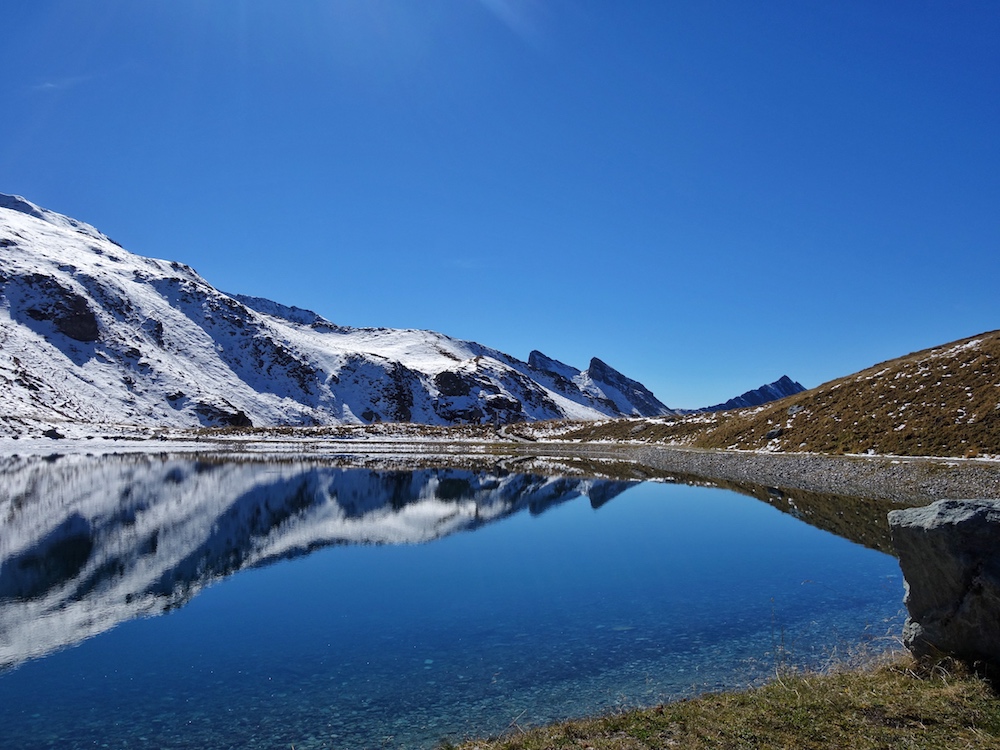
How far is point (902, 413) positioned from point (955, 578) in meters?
51.2

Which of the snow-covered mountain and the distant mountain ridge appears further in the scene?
the distant mountain ridge

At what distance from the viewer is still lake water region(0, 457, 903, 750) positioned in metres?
12.3

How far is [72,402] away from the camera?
119125mm

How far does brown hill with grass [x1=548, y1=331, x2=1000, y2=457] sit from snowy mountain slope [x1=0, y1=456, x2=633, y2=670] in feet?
74.8

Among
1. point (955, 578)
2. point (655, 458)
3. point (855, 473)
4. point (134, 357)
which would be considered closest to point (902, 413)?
point (855, 473)

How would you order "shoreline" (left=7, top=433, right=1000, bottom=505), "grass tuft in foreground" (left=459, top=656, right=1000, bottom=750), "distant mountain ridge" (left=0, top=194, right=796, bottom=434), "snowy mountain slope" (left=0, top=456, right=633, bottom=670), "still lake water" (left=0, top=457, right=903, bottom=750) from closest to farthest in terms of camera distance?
"grass tuft in foreground" (left=459, top=656, right=1000, bottom=750), "still lake water" (left=0, top=457, right=903, bottom=750), "snowy mountain slope" (left=0, top=456, right=633, bottom=670), "shoreline" (left=7, top=433, right=1000, bottom=505), "distant mountain ridge" (left=0, top=194, right=796, bottom=434)

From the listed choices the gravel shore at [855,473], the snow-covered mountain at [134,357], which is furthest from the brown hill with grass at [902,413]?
the snow-covered mountain at [134,357]

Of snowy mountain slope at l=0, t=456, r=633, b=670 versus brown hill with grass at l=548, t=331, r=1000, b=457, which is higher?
brown hill with grass at l=548, t=331, r=1000, b=457

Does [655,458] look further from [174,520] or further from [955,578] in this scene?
[955,578]

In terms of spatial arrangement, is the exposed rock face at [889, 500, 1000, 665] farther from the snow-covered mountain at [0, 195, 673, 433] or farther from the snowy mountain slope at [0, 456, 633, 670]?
the snow-covered mountain at [0, 195, 673, 433]

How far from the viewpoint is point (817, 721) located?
29.9ft

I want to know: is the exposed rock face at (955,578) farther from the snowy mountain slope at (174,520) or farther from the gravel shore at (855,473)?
the gravel shore at (855,473)

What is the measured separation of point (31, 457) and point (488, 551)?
6598 cm

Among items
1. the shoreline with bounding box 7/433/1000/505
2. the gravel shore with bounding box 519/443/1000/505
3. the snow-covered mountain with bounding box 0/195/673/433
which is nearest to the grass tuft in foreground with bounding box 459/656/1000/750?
the gravel shore with bounding box 519/443/1000/505
